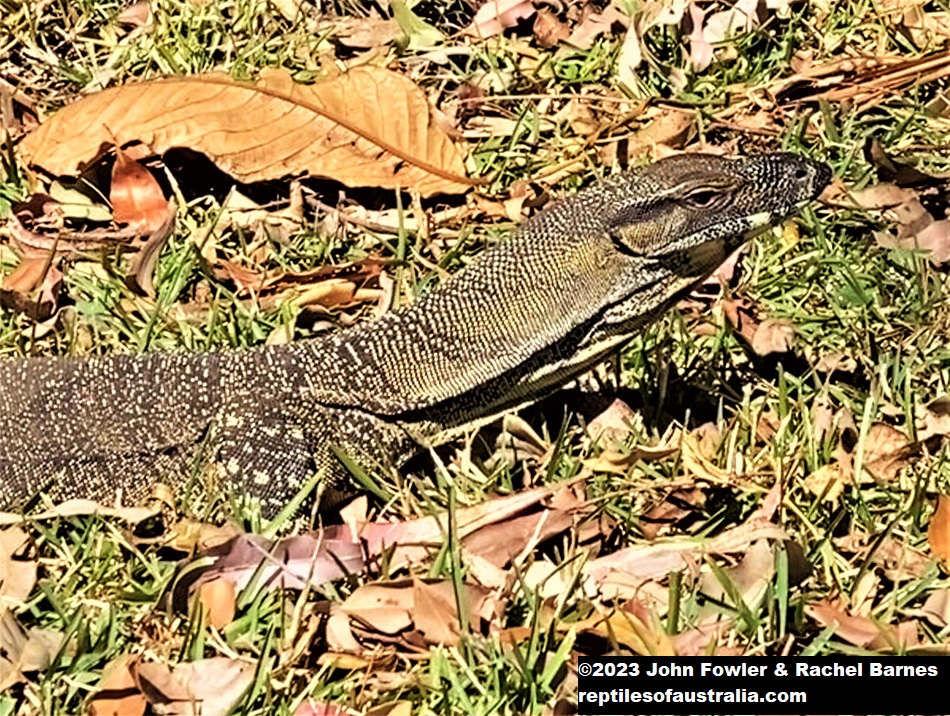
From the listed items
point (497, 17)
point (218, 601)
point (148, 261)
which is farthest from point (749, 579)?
point (497, 17)

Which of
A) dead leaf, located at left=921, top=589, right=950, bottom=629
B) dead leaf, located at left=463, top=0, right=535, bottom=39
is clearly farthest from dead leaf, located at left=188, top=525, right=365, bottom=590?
dead leaf, located at left=463, top=0, right=535, bottom=39

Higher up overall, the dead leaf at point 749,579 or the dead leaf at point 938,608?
the dead leaf at point 749,579

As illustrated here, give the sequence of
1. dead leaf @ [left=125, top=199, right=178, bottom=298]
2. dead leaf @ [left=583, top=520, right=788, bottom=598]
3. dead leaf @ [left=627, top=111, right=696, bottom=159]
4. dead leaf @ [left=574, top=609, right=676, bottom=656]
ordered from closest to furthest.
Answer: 1. dead leaf @ [left=574, top=609, right=676, bottom=656]
2. dead leaf @ [left=583, top=520, right=788, bottom=598]
3. dead leaf @ [left=125, top=199, right=178, bottom=298]
4. dead leaf @ [left=627, top=111, right=696, bottom=159]

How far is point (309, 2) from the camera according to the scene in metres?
6.69

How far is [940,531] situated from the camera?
4.40m

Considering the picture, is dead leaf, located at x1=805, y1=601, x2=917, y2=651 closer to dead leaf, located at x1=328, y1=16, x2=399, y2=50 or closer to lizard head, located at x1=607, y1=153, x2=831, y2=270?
lizard head, located at x1=607, y1=153, x2=831, y2=270

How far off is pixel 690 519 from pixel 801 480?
307 mm

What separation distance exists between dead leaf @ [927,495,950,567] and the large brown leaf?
2123 mm

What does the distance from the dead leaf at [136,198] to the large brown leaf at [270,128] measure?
0.32ft

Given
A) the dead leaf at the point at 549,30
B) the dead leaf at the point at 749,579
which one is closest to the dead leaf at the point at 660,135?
Answer: the dead leaf at the point at 549,30

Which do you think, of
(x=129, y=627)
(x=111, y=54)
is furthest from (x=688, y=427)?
(x=111, y=54)

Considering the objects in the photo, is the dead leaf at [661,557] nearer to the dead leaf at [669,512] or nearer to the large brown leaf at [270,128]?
the dead leaf at [669,512]

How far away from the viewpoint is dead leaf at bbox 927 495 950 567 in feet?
14.3

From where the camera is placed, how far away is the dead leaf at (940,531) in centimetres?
436
